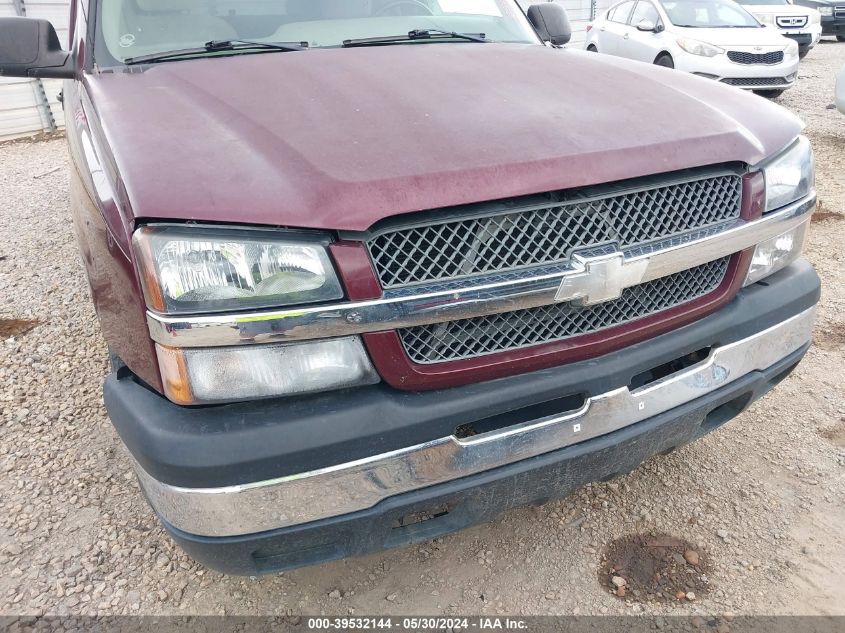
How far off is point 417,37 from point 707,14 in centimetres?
949

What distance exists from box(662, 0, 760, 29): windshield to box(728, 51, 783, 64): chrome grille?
2.80 feet

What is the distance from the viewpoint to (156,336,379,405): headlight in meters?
1.47

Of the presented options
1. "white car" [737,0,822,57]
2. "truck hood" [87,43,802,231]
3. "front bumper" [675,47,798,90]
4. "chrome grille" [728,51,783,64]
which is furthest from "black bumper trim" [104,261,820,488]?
"white car" [737,0,822,57]

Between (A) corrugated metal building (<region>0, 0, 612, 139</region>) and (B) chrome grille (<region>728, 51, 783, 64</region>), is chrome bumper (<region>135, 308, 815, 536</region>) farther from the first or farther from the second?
(A) corrugated metal building (<region>0, 0, 612, 139</region>)

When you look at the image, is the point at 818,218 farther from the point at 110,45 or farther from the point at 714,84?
the point at 110,45

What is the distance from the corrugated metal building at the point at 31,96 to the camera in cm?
1017

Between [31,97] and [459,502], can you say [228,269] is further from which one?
[31,97]

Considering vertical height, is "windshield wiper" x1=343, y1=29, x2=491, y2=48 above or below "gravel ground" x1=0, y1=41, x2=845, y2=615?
above

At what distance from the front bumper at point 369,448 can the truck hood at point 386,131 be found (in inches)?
17.8

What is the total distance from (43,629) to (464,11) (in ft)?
9.48

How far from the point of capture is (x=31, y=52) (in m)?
2.57

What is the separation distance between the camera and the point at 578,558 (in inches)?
88.0

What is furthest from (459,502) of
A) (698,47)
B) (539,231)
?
(698,47)

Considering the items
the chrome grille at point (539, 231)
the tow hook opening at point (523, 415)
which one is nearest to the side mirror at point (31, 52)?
the chrome grille at point (539, 231)
